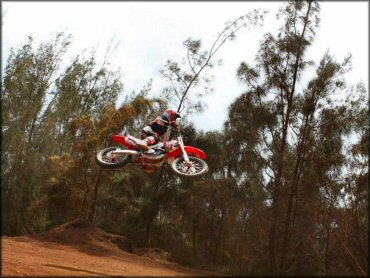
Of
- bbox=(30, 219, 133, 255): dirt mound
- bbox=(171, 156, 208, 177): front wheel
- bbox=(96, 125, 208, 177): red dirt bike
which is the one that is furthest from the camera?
bbox=(30, 219, 133, 255): dirt mound

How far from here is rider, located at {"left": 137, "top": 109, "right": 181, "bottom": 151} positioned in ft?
28.7

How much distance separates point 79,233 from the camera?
56.8 feet

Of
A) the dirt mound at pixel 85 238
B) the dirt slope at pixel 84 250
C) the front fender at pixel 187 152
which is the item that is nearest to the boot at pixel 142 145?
the front fender at pixel 187 152

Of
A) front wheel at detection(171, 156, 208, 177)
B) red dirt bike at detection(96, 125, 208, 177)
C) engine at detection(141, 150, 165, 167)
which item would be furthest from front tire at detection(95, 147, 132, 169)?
front wheel at detection(171, 156, 208, 177)

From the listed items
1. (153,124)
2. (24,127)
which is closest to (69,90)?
(24,127)

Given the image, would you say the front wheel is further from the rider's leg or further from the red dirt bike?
the rider's leg

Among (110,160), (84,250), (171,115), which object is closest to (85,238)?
(84,250)

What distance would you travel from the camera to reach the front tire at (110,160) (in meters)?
8.80

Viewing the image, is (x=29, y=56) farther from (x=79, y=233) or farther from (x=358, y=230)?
(x=358, y=230)

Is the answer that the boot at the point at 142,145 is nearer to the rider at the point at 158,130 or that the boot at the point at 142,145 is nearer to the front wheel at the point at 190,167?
the rider at the point at 158,130

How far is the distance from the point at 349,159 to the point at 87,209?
1183 cm

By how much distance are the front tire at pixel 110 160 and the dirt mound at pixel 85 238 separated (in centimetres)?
777

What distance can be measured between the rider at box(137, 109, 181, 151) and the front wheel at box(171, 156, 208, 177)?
24.6 inches

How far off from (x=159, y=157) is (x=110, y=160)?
1069 millimetres
